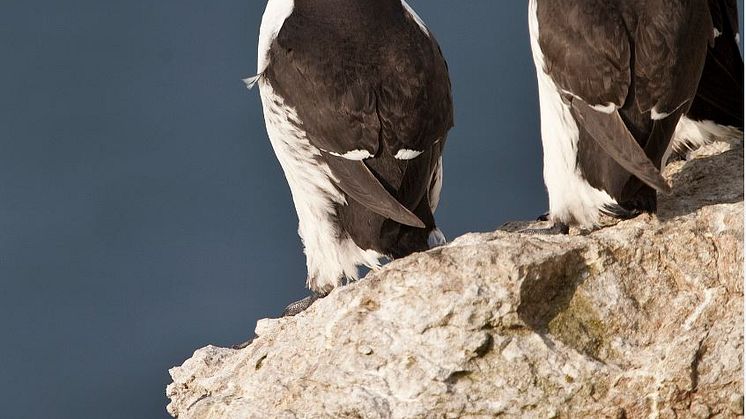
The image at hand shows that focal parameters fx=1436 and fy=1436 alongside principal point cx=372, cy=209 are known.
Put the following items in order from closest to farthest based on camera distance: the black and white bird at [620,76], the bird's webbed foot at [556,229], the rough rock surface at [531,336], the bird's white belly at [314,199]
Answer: the rough rock surface at [531,336]
the black and white bird at [620,76]
the bird's webbed foot at [556,229]
the bird's white belly at [314,199]

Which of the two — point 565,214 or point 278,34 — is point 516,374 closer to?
point 565,214

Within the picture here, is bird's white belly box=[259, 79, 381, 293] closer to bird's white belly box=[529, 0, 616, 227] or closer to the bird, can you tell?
bird's white belly box=[529, 0, 616, 227]

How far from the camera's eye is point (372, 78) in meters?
4.75

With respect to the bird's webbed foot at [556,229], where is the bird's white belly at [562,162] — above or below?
above

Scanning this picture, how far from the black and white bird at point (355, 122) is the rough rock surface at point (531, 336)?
1.47 feet

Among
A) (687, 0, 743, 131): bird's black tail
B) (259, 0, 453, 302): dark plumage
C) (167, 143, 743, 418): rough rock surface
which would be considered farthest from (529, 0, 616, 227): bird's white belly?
(687, 0, 743, 131): bird's black tail

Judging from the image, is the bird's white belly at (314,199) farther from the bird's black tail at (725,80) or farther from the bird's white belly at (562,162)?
the bird's black tail at (725,80)

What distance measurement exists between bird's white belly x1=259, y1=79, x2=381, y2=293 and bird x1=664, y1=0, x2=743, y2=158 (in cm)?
128

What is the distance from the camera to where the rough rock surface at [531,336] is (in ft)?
12.9

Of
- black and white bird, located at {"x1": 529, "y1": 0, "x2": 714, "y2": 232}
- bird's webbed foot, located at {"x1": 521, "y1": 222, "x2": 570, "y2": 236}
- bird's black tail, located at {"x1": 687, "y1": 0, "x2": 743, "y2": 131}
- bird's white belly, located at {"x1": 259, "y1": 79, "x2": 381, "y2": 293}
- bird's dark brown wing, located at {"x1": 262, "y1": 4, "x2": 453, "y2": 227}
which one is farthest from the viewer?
bird's black tail, located at {"x1": 687, "y1": 0, "x2": 743, "y2": 131}

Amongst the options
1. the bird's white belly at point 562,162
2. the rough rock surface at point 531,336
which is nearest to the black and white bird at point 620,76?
the bird's white belly at point 562,162

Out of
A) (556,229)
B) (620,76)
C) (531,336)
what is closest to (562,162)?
(556,229)

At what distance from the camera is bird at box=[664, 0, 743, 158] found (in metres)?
5.31

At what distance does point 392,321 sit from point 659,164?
3.83 feet
